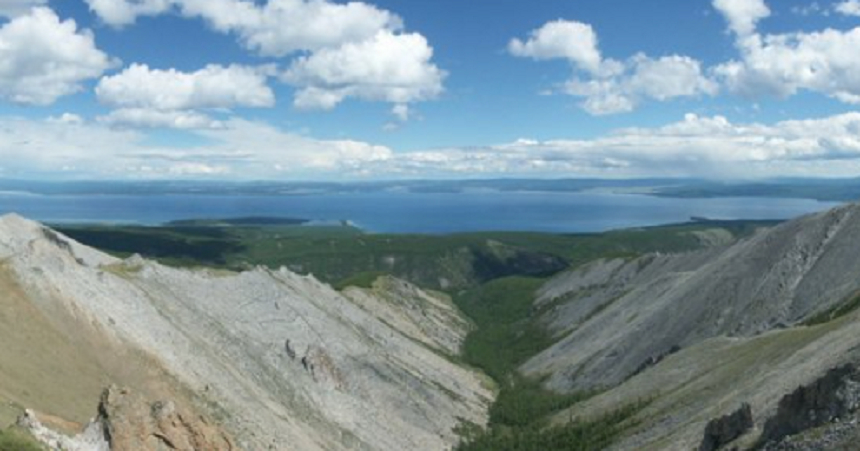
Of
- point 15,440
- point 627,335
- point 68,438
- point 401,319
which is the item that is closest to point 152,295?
point 68,438

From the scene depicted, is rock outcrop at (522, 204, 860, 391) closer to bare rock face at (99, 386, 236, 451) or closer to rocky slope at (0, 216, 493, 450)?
rocky slope at (0, 216, 493, 450)

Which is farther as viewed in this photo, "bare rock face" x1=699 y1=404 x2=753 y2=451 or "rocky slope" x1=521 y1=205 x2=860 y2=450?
"rocky slope" x1=521 y1=205 x2=860 y2=450

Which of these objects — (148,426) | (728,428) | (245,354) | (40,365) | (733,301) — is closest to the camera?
(728,428)

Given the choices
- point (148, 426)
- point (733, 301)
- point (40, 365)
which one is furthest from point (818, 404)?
point (733, 301)

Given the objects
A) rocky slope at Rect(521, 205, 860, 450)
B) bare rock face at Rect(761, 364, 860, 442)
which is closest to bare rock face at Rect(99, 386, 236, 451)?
rocky slope at Rect(521, 205, 860, 450)

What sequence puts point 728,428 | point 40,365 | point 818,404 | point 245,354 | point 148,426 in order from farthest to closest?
point 245,354 < point 40,365 < point 148,426 < point 728,428 < point 818,404

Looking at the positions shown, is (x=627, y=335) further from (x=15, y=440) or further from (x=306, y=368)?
(x=15, y=440)

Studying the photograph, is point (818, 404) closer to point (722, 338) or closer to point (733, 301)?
point (722, 338)
